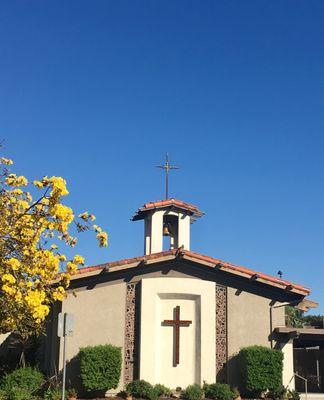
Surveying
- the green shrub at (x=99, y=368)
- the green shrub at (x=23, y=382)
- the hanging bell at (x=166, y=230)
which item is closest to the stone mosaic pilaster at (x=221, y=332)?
the hanging bell at (x=166, y=230)

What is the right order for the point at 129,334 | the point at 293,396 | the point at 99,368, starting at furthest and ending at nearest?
1. the point at 129,334
2. the point at 293,396
3. the point at 99,368

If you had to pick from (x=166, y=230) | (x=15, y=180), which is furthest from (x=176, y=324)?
(x=15, y=180)

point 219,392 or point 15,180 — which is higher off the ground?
point 15,180

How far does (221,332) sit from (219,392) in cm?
227

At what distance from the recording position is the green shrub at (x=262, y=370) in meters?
19.5

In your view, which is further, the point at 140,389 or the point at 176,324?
the point at 176,324

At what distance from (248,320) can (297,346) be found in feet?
36.9

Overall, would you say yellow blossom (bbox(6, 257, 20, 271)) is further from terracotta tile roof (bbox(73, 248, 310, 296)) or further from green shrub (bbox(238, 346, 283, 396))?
green shrub (bbox(238, 346, 283, 396))

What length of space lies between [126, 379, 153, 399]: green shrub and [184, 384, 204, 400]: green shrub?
3.98 ft

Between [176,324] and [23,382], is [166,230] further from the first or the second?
[23,382]

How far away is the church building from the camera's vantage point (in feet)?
66.8

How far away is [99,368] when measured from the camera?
18938mm

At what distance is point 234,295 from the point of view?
21.3 m

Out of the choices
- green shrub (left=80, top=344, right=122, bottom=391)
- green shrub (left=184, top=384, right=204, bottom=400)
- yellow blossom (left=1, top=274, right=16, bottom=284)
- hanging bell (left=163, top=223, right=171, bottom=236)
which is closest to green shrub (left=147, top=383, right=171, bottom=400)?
green shrub (left=184, top=384, right=204, bottom=400)
